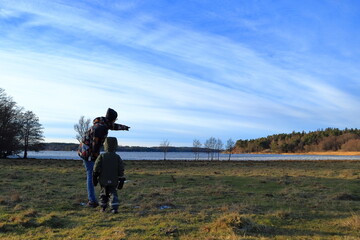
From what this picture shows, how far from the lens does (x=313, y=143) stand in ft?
558

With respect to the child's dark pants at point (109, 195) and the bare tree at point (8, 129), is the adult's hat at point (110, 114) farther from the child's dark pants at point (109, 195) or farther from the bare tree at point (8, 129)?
the bare tree at point (8, 129)

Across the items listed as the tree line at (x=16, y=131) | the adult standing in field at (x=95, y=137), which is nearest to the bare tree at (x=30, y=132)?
the tree line at (x=16, y=131)

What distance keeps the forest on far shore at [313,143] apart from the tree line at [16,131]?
446 feet

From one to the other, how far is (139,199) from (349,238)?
19.0 ft

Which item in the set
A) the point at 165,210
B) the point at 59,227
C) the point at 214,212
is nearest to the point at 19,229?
the point at 59,227

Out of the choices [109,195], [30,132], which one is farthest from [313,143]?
[109,195]

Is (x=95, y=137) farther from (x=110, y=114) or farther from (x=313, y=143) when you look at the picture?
(x=313, y=143)

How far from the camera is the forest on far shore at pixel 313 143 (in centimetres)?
15675

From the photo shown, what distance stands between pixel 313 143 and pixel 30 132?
15419 cm

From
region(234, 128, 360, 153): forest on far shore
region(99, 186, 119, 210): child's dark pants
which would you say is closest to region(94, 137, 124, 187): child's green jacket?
region(99, 186, 119, 210): child's dark pants

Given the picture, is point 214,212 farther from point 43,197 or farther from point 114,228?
point 43,197

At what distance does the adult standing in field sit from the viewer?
6.63m

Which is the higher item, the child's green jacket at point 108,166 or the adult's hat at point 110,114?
the adult's hat at point 110,114

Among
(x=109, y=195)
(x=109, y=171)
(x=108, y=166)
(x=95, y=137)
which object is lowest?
(x=109, y=195)
